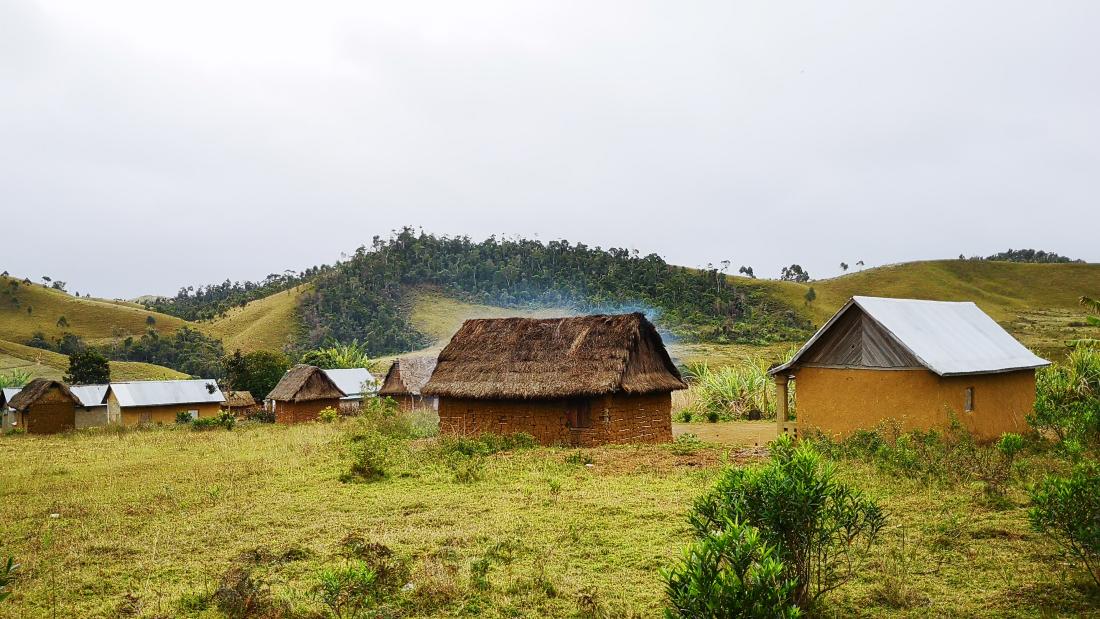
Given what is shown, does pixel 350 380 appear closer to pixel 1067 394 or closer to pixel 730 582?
pixel 1067 394

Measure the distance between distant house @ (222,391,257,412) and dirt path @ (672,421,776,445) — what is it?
31.6 meters

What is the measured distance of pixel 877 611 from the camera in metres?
6.56

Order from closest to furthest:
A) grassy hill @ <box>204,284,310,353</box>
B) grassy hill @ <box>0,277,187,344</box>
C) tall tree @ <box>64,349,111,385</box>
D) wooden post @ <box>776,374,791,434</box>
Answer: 1. wooden post @ <box>776,374,791,434</box>
2. tall tree @ <box>64,349,111,385</box>
3. grassy hill @ <box>204,284,310,353</box>
4. grassy hill @ <box>0,277,187,344</box>

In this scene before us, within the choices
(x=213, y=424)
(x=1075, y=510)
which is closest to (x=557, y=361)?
(x=1075, y=510)

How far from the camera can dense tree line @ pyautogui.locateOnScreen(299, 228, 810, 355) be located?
207 feet

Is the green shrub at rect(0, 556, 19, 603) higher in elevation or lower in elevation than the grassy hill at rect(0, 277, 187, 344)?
Answer: lower

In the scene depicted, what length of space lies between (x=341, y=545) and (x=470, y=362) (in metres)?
12.8

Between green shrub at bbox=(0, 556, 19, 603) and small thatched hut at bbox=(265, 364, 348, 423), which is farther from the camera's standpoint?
small thatched hut at bbox=(265, 364, 348, 423)

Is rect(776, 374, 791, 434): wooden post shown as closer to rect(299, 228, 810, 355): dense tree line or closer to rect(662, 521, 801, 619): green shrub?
rect(662, 521, 801, 619): green shrub

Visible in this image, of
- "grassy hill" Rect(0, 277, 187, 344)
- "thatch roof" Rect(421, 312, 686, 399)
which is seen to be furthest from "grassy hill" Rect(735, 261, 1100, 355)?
"grassy hill" Rect(0, 277, 187, 344)

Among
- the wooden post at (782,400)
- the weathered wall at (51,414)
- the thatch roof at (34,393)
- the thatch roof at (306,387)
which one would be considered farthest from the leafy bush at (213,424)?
the wooden post at (782,400)

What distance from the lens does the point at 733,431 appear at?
2291 cm

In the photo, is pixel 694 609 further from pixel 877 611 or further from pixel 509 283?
pixel 509 283

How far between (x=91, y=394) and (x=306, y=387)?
1105 centimetres
